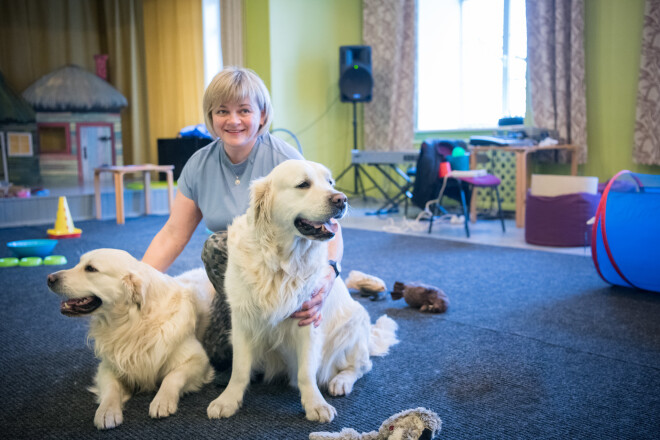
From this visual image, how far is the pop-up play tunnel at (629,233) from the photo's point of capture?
256cm

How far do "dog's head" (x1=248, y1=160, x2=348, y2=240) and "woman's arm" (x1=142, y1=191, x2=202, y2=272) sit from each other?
54 centimetres

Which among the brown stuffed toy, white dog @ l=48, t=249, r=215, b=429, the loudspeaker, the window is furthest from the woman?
the loudspeaker

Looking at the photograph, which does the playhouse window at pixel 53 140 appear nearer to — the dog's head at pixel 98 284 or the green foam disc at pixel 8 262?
the green foam disc at pixel 8 262

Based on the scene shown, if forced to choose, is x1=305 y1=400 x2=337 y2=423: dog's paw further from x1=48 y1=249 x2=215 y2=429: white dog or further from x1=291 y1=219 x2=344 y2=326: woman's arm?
x1=48 y1=249 x2=215 y2=429: white dog

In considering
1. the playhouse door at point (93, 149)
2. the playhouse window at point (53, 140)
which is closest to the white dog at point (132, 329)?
the playhouse door at point (93, 149)

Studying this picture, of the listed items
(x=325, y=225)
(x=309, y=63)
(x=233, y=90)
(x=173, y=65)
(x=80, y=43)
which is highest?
(x=80, y=43)

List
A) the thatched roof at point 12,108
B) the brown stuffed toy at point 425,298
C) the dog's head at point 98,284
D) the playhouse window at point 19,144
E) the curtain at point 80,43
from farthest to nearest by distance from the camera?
the curtain at point 80,43, the playhouse window at point 19,144, the thatched roof at point 12,108, the brown stuffed toy at point 425,298, the dog's head at point 98,284

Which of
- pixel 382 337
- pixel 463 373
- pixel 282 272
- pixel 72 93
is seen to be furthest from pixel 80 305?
pixel 72 93

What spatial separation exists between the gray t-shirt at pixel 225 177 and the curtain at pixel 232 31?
16.7 feet

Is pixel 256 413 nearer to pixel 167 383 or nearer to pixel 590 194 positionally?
pixel 167 383

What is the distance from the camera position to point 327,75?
6969 millimetres

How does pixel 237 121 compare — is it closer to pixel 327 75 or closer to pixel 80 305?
pixel 80 305

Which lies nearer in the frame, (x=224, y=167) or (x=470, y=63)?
(x=224, y=167)

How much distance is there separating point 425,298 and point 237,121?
1244 millimetres
